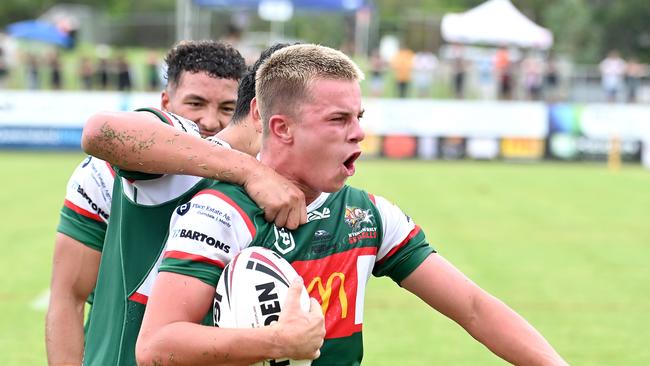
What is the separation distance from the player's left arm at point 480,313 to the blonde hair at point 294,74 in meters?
0.71

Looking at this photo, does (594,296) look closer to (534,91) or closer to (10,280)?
(10,280)

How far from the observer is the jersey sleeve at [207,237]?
3.09 m

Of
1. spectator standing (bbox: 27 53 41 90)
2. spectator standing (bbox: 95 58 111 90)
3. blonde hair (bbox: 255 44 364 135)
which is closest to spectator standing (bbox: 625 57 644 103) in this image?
spectator standing (bbox: 95 58 111 90)

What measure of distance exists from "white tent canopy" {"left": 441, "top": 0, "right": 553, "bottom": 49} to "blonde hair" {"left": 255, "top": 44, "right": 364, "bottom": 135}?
95.4ft

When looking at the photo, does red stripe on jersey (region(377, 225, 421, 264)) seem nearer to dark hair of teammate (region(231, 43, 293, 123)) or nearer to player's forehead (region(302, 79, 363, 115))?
player's forehead (region(302, 79, 363, 115))

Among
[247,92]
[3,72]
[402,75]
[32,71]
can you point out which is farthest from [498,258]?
[3,72]

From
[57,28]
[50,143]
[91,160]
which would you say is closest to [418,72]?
[50,143]

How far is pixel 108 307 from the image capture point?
3633mm

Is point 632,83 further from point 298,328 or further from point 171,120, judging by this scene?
point 298,328

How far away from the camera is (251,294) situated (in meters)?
3.01

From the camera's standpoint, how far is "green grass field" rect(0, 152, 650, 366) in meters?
9.12

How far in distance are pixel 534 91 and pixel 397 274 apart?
106ft

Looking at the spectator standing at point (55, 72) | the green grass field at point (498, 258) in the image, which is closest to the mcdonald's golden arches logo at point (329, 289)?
the green grass field at point (498, 258)

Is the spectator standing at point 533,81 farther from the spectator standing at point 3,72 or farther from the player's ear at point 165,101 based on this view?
the player's ear at point 165,101
